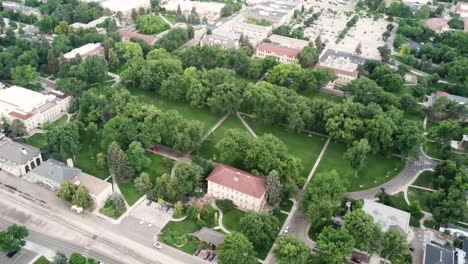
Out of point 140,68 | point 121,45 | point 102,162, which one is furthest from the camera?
point 121,45

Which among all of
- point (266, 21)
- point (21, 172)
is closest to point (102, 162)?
point (21, 172)

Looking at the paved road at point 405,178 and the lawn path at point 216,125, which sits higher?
the lawn path at point 216,125

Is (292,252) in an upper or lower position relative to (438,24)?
upper

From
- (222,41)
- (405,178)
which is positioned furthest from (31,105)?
(405,178)

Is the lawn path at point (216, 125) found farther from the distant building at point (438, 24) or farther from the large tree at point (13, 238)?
the distant building at point (438, 24)

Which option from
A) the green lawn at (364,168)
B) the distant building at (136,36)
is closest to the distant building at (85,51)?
the distant building at (136,36)

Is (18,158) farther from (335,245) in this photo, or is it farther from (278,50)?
(278,50)

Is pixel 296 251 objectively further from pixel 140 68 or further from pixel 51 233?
pixel 140 68
